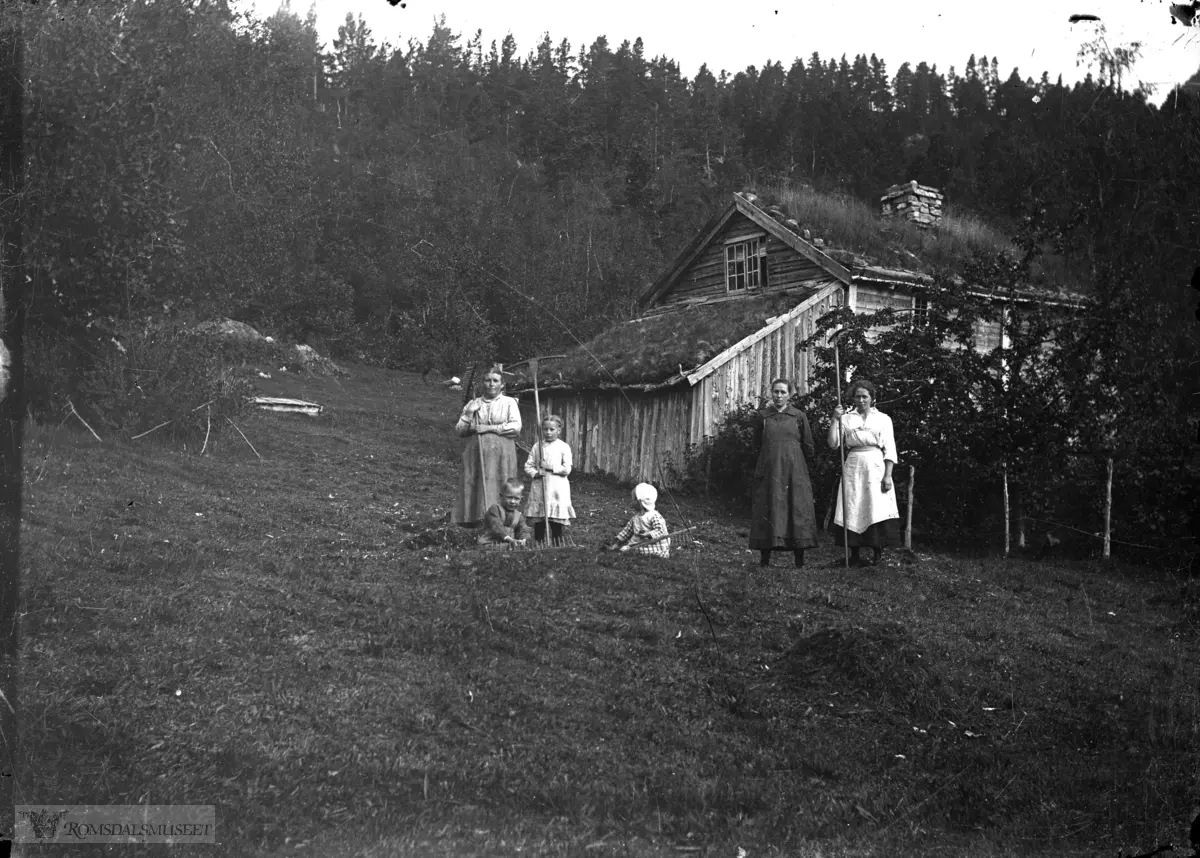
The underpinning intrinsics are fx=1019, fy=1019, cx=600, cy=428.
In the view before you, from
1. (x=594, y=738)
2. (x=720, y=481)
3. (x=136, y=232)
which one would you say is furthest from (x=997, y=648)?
(x=136, y=232)

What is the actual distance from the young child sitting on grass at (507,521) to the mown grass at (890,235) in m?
12.8

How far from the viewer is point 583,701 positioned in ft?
21.9

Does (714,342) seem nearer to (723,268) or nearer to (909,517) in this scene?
(723,268)

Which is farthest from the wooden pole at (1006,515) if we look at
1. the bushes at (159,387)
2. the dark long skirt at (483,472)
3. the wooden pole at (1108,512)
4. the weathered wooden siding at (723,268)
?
the bushes at (159,387)

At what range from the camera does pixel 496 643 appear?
7.71 m

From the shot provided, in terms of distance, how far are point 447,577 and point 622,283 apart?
112 feet

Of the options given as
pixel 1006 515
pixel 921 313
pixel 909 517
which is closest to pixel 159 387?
pixel 909 517

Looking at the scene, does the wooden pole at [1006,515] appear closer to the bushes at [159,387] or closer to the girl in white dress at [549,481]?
the girl in white dress at [549,481]

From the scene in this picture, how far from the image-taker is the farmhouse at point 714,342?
20.8m

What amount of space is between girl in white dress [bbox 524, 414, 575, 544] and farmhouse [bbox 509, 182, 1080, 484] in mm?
6939

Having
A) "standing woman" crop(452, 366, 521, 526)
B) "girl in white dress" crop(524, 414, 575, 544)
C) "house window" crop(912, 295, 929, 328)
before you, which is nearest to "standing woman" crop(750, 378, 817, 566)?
"girl in white dress" crop(524, 414, 575, 544)

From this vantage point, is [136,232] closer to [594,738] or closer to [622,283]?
[594,738]

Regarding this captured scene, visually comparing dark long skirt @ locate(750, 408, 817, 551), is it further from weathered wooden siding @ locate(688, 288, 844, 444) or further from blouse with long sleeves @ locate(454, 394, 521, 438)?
weathered wooden siding @ locate(688, 288, 844, 444)

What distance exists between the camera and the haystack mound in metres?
6.97
